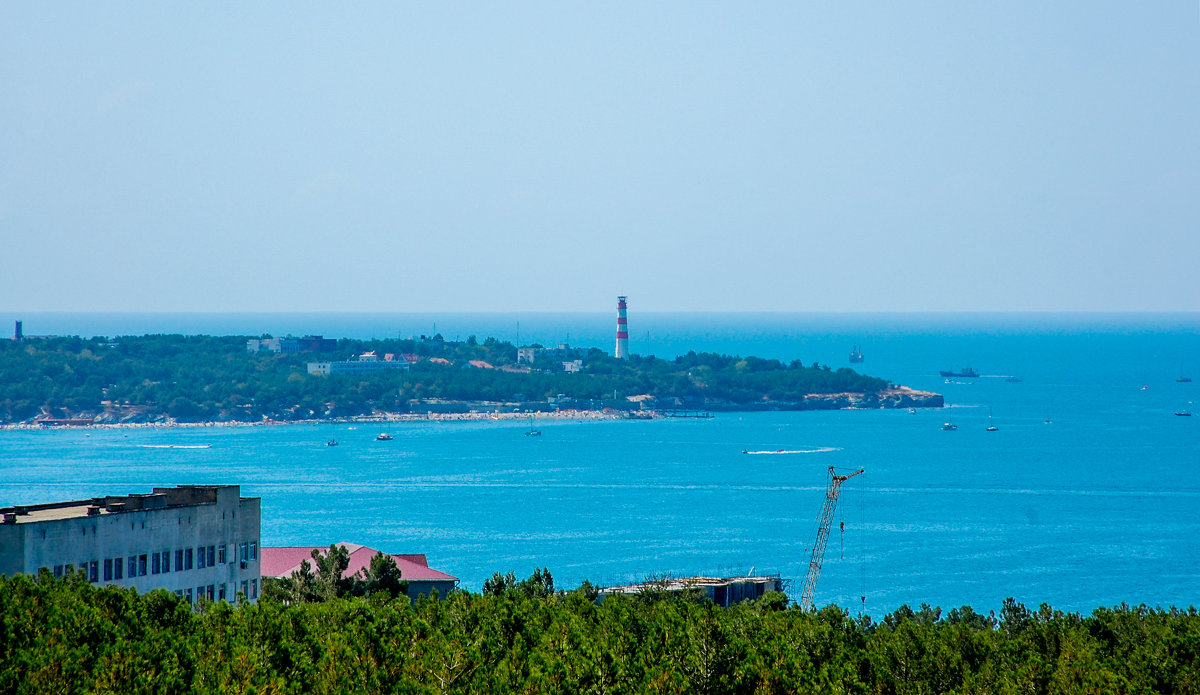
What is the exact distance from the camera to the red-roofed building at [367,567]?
3931 cm

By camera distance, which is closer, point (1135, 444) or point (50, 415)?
point (1135, 444)

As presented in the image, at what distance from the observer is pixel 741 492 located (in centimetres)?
9131

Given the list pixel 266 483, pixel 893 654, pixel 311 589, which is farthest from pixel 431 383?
pixel 893 654

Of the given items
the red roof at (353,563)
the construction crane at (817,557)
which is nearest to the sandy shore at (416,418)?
the construction crane at (817,557)

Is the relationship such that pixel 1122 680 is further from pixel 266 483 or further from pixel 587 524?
pixel 266 483

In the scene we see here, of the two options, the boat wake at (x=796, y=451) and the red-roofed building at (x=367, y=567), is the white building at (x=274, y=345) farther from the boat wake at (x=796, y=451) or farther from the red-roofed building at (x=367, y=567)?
the red-roofed building at (x=367, y=567)

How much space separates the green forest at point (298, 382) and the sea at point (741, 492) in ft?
26.6

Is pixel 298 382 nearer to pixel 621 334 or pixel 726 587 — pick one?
pixel 621 334

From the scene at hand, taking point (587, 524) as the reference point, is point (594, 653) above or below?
above

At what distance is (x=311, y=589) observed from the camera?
107 ft

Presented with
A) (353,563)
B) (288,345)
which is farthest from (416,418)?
(353,563)

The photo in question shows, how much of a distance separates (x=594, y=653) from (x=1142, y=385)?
177 meters

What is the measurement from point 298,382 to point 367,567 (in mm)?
117645

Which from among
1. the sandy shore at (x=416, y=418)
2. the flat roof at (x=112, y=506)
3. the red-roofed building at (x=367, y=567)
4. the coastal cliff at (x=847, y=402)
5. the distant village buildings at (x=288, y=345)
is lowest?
the sandy shore at (x=416, y=418)
